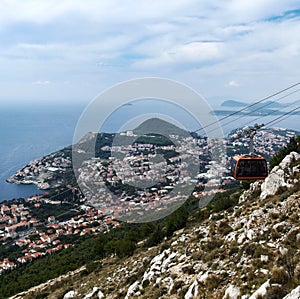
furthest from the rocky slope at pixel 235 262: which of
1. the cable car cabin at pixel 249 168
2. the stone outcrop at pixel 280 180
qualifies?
the cable car cabin at pixel 249 168

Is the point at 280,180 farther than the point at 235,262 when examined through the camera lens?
Yes

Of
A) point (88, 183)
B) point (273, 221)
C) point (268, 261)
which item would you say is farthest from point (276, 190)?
point (88, 183)

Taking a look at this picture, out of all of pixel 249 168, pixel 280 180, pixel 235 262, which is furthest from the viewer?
pixel 280 180

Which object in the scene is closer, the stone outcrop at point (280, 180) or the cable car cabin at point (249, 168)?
the cable car cabin at point (249, 168)

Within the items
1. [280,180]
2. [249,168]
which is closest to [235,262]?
[249,168]

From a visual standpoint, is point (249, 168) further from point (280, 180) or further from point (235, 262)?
point (235, 262)

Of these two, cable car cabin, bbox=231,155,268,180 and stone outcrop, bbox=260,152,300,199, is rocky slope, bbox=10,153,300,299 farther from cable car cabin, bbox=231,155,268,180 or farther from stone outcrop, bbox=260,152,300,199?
cable car cabin, bbox=231,155,268,180

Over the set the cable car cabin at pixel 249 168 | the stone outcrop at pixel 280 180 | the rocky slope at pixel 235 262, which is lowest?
the rocky slope at pixel 235 262

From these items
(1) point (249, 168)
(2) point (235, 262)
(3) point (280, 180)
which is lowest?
(2) point (235, 262)

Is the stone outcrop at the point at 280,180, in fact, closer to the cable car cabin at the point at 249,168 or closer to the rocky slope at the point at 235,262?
the rocky slope at the point at 235,262
